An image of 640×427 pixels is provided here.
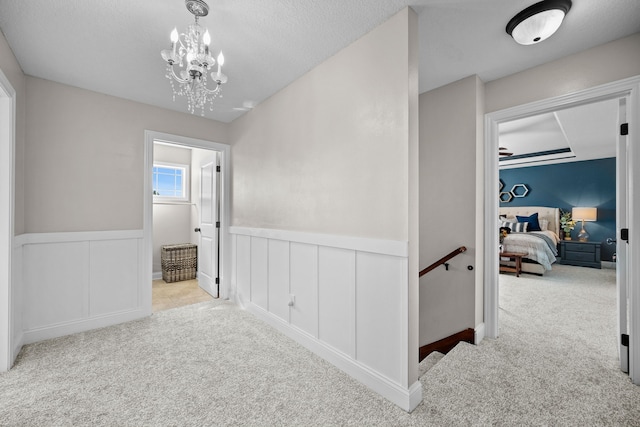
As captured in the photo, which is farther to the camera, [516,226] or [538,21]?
[516,226]

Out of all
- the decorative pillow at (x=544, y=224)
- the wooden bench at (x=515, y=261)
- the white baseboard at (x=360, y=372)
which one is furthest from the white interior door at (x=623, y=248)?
the decorative pillow at (x=544, y=224)

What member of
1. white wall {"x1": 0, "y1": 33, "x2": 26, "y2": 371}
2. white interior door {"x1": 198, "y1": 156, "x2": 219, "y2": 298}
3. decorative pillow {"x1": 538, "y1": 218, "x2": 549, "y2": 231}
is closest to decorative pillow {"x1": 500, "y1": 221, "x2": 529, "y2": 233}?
decorative pillow {"x1": 538, "y1": 218, "x2": 549, "y2": 231}

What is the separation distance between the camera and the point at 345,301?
6.84 ft

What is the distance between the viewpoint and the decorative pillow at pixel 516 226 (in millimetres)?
6518

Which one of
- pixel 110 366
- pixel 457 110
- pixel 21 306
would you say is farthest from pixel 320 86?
pixel 21 306

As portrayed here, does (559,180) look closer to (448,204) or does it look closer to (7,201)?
(448,204)

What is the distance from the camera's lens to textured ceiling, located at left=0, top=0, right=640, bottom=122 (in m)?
1.66

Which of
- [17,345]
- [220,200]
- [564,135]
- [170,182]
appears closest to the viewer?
[17,345]

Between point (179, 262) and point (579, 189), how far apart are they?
875 centimetres

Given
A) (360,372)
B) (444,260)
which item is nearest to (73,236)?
(360,372)

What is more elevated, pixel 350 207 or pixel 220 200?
pixel 220 200

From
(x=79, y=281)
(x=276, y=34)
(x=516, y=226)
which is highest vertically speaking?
(x=276, y=34)

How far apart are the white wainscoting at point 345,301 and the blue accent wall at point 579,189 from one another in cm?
708

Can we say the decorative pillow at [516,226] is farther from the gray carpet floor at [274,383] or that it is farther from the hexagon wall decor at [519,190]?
the gray carpet floor at [274,383]
